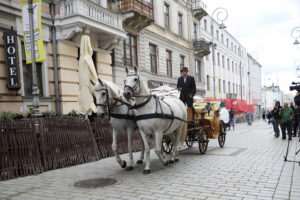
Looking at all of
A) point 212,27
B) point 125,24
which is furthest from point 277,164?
point 212,27

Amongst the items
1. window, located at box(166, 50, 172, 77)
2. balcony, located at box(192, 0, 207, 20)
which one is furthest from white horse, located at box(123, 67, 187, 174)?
balcony, located at box(192, 0, 207, 20)

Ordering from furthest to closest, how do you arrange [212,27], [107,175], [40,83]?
1. [212,27]
2. [40,83]
3. [107,175]

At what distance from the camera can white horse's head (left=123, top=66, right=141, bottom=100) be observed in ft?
A: 20.5

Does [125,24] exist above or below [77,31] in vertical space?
above

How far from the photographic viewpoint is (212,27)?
121 feet

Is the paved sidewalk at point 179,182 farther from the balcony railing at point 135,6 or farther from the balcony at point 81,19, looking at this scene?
the balcony railing at point 135,6

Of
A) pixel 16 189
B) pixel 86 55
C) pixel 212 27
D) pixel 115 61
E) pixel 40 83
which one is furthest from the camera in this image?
pixel 212 27

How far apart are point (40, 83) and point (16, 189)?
26.0ft

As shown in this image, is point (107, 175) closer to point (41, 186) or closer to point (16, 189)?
point (41, 186)

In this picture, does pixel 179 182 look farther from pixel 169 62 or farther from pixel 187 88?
pixel 169 62

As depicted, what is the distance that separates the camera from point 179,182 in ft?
18.7

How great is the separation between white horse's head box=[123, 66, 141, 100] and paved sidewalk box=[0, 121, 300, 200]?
1.93 metres

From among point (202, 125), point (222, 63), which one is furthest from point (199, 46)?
point (202, 125)

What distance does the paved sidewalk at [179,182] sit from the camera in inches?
194
